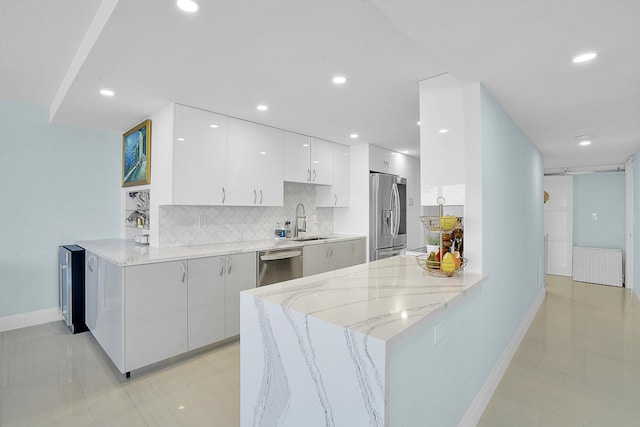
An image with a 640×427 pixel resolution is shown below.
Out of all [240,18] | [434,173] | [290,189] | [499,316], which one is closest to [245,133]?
[290,189]

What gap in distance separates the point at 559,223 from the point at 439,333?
20.5 feet

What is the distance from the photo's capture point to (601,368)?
8.50 feet

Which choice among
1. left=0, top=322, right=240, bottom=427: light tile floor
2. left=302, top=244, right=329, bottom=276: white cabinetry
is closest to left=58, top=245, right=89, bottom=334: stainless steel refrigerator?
left=0, top=322, right=240, bottom=427: light tile floor

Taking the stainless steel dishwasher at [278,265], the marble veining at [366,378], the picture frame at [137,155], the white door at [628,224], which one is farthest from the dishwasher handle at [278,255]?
the white door at [628,224]

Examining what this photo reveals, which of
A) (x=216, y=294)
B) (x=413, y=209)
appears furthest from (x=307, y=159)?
(x=413, y=209)

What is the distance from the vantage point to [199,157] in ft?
9.95

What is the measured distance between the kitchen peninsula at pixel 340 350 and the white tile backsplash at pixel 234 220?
2046 millimetres

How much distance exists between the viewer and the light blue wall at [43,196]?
323 cm

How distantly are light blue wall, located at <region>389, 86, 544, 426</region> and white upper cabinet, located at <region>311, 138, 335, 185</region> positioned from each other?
223 centimetres

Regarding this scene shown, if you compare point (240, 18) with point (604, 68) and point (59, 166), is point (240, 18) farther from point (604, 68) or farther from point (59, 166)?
point (59, 166)

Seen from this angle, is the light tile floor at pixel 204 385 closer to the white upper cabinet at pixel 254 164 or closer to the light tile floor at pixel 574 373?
the light tile floor at pixel 574 373

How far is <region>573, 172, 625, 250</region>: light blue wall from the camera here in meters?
5.65

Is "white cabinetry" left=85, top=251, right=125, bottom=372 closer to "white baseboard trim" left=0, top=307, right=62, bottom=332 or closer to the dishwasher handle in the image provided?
"white baseboard trim" left=0, top=307, right=62, bottom=332

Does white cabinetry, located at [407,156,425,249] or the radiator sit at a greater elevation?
white cabinetry, located at [407,156,425,249]
